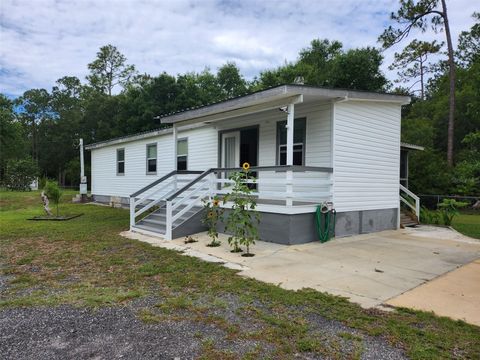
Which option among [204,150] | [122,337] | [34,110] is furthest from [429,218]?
[34,110]

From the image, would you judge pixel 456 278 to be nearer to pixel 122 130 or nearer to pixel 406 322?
pixel 406 322

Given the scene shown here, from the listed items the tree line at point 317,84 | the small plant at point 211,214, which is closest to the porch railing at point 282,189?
the small plant at point 211,214

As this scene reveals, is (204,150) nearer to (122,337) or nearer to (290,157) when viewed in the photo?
(290,157)

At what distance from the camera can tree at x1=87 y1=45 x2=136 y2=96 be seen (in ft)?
127

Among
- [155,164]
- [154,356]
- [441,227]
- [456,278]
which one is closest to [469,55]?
[441,227]

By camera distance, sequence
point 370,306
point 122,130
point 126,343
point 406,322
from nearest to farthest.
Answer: point 126,343 → point 406,322 → point 370,306 → point 122,130

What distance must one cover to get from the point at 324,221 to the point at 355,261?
1856 millimetres

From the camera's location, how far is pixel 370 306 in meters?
3.76

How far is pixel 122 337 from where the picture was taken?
301 centimetres

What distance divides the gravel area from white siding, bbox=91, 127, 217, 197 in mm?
7904

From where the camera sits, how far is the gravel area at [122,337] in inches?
107

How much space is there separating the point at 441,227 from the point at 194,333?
9.54 m

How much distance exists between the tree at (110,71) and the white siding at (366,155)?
3522cm

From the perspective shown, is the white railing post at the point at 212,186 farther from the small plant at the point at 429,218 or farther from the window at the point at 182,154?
the small plant at the point at 429,218
